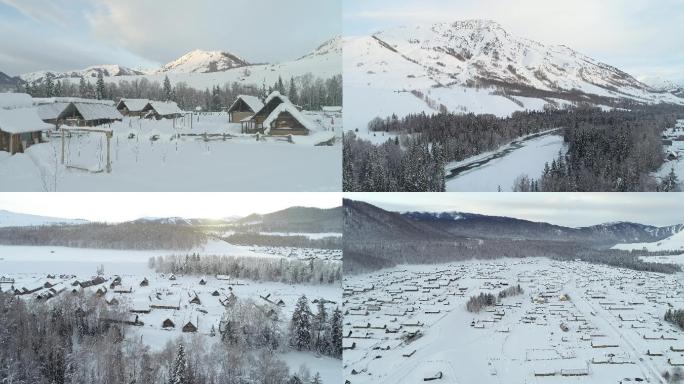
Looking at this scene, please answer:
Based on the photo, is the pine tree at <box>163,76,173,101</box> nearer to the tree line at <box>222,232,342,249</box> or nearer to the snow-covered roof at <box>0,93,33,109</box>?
the snow-covered roof at <box>0,93,33,109</box>

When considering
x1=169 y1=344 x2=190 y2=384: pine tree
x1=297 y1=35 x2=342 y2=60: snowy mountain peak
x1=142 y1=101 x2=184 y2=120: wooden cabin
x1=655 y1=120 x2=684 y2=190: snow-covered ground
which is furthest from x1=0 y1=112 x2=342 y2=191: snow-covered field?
x1=655 y1=120 x2=684 y2=190: snow-covered ground

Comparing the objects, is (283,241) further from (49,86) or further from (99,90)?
(49,86)

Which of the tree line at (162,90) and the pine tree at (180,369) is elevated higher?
the tree line at (162,90)

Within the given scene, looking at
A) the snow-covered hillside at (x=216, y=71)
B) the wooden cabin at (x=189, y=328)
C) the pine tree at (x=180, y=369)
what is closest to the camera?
the pine tree at (x=180, y=369)

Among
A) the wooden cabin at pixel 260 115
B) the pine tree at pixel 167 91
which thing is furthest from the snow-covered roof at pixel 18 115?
the wooden cabin at pixel 260 115

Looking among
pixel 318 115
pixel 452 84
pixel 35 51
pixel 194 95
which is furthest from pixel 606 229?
pixel 35 51

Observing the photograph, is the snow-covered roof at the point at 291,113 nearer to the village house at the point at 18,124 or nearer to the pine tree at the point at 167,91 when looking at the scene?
the pine tree at the point at 167,91

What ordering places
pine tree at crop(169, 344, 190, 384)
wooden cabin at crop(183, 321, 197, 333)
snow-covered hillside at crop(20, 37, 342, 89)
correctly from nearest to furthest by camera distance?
1. pine tree at crop(169, 344, 190, 384)
2. wooden cabin at crop(183, 321, 197, 333)
3. snow-covered hillside at crop(20, 37, 342, 89)
